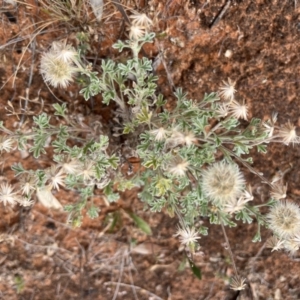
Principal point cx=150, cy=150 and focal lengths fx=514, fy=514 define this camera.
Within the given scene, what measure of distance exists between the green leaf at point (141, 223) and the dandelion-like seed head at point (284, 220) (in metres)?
0.79

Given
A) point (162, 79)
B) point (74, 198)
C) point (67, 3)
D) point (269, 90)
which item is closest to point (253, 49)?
point (269, 90)

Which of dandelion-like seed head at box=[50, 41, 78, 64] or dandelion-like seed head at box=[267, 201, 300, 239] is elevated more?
dandelion-like seed head at box=[50, 41, 78, 64]

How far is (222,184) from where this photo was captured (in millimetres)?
1655

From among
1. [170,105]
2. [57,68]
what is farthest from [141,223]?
[57,68]

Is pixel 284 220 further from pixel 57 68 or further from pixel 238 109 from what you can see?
pixel 57 68

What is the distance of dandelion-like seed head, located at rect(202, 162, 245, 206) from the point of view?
65.1 inches

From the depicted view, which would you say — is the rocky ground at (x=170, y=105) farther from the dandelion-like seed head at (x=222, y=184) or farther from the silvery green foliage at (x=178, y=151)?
the dandelion-like seed head at (x=222, y=184)

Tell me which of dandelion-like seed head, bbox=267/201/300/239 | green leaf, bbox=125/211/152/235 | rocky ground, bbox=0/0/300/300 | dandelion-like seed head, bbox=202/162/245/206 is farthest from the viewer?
green leaf, bbox=125/211/152/235

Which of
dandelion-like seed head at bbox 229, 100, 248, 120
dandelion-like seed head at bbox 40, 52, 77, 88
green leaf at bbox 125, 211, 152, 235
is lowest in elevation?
green leaf at bbox 125, 211, 152, 235

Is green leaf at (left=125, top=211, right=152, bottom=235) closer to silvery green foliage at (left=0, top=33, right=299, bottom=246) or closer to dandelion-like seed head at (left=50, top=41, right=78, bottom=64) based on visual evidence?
silvery green foliage at (left=0, top=33, right=299, bottom=246)

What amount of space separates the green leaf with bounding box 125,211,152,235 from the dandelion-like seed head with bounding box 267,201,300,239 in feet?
2.58

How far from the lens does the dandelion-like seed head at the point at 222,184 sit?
1.65m

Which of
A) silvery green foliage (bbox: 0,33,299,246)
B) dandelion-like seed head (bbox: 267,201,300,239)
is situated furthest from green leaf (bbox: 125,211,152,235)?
dandelion-like seed head (bbox: 267,201,300,239)

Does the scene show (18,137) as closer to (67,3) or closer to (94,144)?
(94,144)
